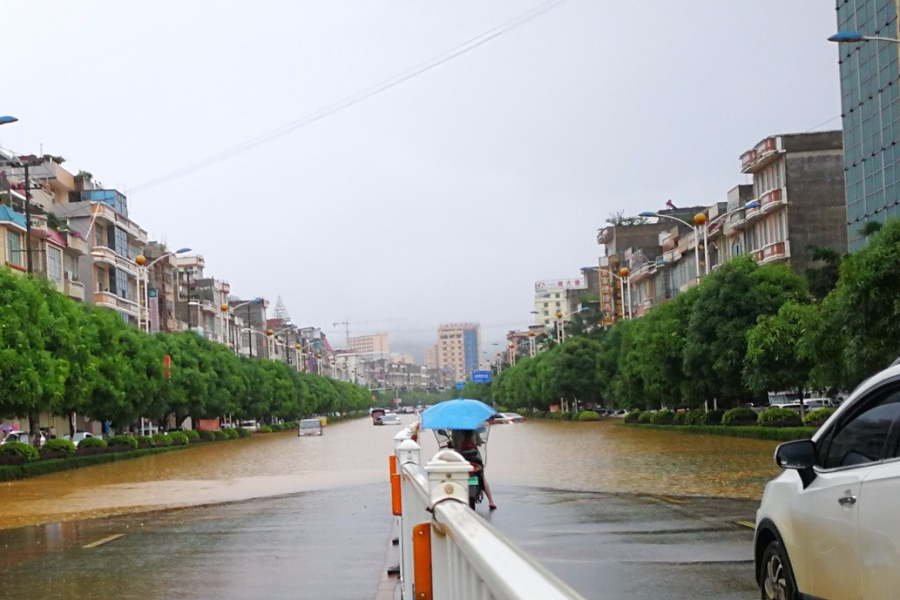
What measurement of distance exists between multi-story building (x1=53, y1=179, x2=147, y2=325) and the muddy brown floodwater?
3256cm

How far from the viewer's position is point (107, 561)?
549 inches

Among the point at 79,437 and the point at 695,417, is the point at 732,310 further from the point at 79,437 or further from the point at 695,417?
the point at 79,437

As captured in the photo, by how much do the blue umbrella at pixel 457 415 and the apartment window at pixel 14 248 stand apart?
45.4 meters

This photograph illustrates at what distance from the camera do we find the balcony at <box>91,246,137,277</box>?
77.5m

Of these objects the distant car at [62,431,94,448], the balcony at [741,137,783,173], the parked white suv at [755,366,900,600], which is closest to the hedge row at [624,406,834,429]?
the balcony at [741,137,783,173]

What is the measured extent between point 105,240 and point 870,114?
164 feet

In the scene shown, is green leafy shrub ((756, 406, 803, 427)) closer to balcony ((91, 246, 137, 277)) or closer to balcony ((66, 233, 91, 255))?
balcony ((66, 233, 91, 255))

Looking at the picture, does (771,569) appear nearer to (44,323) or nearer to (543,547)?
(543,547)

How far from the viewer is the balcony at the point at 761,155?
67.2 m

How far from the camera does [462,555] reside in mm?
4086

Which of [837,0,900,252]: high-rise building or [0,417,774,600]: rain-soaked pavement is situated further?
[837,0,900,252]: high-rise building

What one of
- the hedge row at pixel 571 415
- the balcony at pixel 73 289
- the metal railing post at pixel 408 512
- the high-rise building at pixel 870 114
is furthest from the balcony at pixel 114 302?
the metal railing post at pixel 408 512

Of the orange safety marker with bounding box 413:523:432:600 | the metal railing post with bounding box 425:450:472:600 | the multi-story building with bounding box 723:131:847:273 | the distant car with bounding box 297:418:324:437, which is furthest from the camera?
the distant car with bounding box 297:418:324:437

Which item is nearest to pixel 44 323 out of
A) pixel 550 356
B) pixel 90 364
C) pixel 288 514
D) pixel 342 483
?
pixel 90 364
